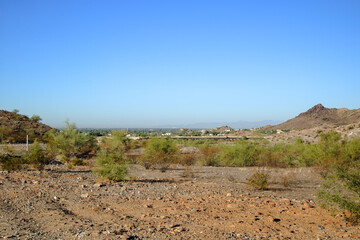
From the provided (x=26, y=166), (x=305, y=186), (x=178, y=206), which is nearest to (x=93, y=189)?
(x=178, y=206)

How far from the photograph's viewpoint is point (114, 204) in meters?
11.2

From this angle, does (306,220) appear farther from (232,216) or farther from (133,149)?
(133,149)

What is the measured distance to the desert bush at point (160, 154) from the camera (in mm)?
23844

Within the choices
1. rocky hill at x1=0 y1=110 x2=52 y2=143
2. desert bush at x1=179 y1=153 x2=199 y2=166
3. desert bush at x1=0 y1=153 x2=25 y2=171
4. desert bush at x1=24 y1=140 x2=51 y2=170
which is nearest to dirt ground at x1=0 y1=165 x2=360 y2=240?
desert bush at x1=0 y1=153 x2=25 y2=171

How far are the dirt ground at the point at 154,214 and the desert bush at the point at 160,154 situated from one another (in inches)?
361

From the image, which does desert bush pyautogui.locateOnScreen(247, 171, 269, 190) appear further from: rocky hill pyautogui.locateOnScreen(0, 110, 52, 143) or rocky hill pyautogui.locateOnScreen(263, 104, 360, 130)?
rocky hill pyautogui.locateOnScreen(263, 104, 360, 130)

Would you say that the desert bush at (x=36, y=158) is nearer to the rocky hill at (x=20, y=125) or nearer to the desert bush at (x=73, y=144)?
the desert bush at (x=73, y=144)

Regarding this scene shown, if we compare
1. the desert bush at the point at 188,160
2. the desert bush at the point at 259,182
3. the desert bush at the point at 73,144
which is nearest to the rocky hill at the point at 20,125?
the desert bush at the point at 73,144

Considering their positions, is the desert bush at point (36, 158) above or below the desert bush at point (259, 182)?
above

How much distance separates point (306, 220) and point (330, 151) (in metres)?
13.9

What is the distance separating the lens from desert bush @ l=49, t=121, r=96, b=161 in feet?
104

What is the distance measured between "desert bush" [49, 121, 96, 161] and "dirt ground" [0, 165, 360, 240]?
1731 centimetres

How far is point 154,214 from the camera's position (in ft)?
32.3

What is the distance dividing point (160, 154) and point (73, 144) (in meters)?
12.4
